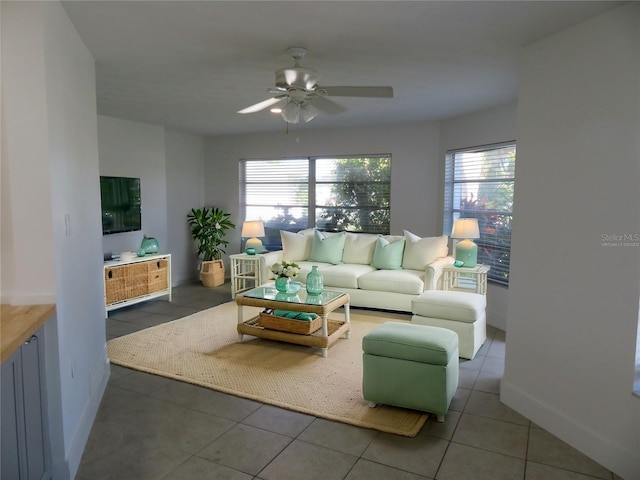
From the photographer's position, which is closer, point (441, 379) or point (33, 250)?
point (33, 250)

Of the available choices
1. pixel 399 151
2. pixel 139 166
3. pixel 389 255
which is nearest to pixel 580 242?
pixel 389 255

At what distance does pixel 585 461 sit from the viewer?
252 cm

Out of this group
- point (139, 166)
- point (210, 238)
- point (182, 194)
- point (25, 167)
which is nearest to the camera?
point (25, 167)

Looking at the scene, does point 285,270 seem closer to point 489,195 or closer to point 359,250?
point 359,250

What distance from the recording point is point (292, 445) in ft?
8.80

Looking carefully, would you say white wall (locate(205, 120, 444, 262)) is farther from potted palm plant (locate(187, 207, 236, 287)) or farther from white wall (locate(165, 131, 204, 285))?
potted palm plant (locate(187, 207, 236, 287))

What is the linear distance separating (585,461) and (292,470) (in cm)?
159

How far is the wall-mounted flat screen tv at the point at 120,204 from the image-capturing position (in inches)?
226

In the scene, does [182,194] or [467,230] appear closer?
[467,230]

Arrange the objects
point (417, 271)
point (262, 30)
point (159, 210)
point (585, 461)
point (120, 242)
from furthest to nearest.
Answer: point (159, 210)
point (120, 242)
point (417, 271)
point (262, 30)
point (585, 461)

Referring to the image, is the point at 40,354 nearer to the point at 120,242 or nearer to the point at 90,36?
the point at 90,36

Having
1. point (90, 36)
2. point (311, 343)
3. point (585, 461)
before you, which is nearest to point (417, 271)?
point (311, 343)

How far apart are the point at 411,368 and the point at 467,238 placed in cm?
249

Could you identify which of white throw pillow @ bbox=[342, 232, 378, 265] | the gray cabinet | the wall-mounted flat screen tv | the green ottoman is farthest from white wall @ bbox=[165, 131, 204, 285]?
the gray cabinet
